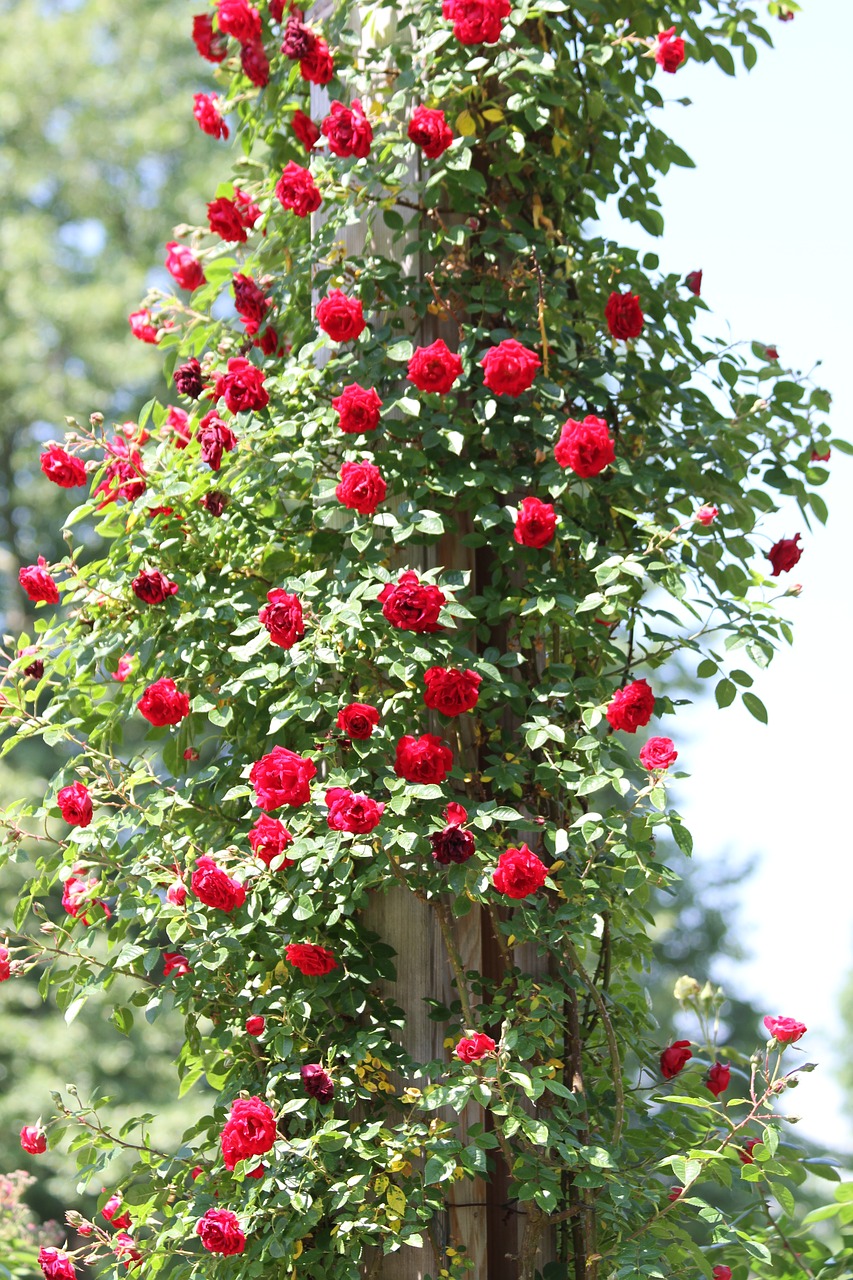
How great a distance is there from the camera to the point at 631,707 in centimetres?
186

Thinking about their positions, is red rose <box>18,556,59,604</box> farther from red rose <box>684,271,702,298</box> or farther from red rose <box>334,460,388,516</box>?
red rose <box>684,271,702,298</box>

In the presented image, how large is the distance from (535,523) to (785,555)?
1.76 ft

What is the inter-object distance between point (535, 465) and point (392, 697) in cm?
48

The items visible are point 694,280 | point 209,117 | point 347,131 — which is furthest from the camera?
point 209,117

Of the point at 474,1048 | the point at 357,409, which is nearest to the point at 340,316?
the point at 357,409

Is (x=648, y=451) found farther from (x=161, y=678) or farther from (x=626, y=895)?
(x=161, y=678)

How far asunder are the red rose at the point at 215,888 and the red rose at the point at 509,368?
830 mm

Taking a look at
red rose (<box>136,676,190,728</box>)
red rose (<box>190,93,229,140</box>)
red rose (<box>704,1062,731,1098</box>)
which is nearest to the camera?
red rose (<box>136,676,190,728</box>)

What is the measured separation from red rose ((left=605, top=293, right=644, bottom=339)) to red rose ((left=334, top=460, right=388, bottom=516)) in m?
0.52

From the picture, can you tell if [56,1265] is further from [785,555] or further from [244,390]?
[785,555]

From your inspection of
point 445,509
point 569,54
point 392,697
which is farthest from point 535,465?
point 569,54

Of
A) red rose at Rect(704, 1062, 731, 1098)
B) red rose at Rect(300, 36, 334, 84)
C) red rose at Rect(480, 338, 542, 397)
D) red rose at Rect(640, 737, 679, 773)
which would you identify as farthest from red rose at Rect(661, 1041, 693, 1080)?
red rose at Rect(300, 36, 334, 84)

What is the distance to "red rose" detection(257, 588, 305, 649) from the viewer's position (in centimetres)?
187

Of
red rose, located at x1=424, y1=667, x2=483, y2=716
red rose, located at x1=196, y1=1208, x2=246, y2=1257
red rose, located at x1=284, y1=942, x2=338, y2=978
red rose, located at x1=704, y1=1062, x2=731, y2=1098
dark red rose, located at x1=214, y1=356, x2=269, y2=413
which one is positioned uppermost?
dark red rose, located at x1=214, y1=356, x2=269, y2=413
